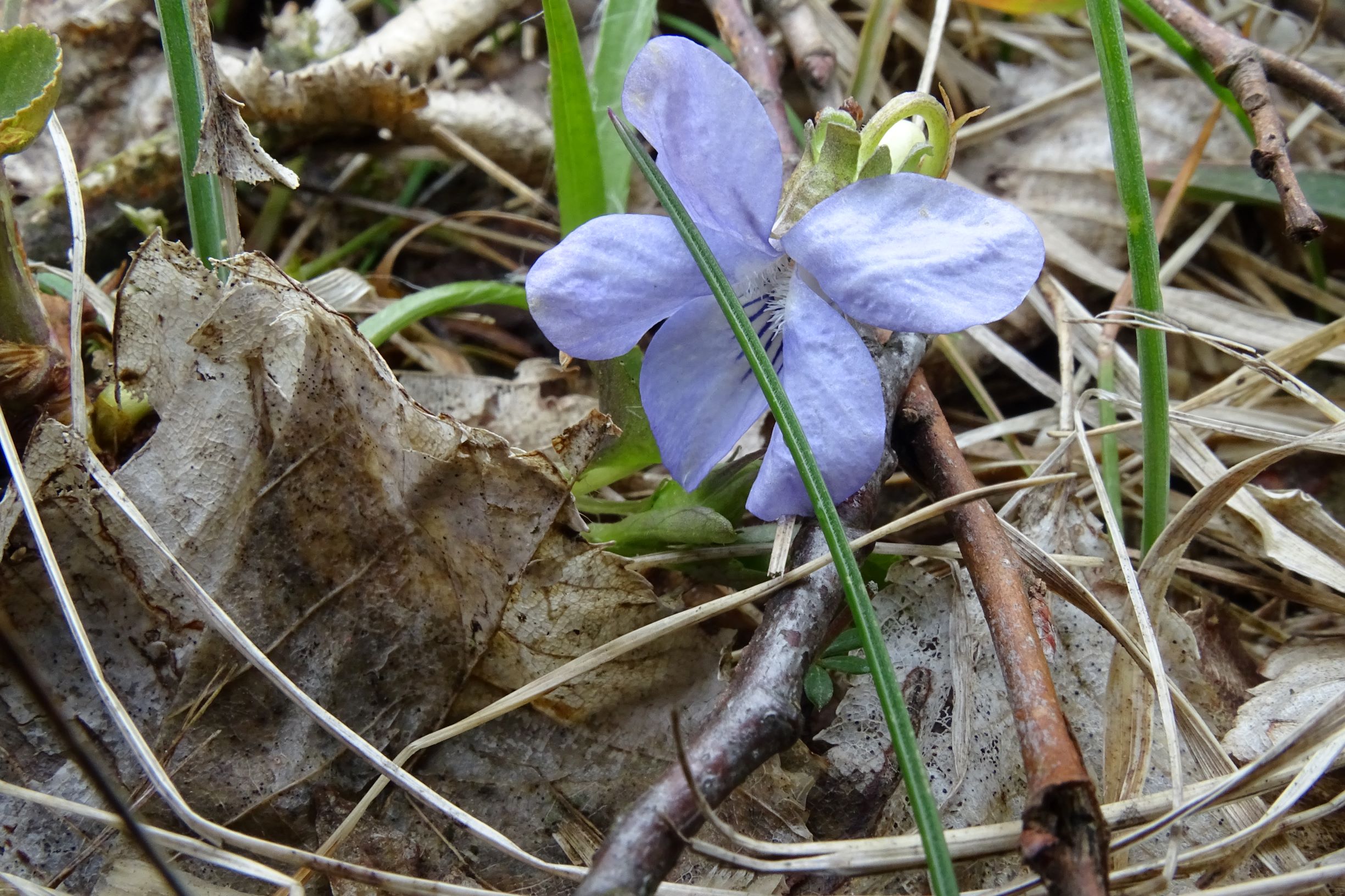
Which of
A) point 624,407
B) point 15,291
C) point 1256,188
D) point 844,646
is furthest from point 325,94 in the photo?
point 1256,188

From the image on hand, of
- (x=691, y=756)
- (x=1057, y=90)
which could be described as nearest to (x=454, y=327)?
(x=691, y=756)

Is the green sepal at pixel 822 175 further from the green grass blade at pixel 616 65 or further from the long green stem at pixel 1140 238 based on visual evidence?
the green grass blade at pixel 616 65

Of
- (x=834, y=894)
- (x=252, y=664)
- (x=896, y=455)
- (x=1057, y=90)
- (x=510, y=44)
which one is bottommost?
(x=834, y=894)

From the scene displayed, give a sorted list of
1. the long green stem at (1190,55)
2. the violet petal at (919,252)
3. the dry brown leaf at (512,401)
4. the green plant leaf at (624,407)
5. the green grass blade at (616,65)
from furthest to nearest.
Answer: the green grass blade at (616,65) → the dry brown leaf at (512,401) → the long green stem at (1190,55) → the green plant leaf at (624,407) → the violet petal at (919,252)

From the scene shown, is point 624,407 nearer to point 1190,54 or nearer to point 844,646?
point 844,646

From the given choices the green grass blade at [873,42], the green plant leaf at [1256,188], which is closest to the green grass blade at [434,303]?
the green grass blade at [873,42]

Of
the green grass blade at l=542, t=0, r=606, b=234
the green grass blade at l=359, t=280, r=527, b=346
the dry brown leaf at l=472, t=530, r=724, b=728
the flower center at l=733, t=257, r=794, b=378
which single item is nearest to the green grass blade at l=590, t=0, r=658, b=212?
the green grass blade at l=542, t=0, r=606, b=234

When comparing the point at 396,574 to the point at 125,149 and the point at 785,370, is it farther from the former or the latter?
the point at 125,149
